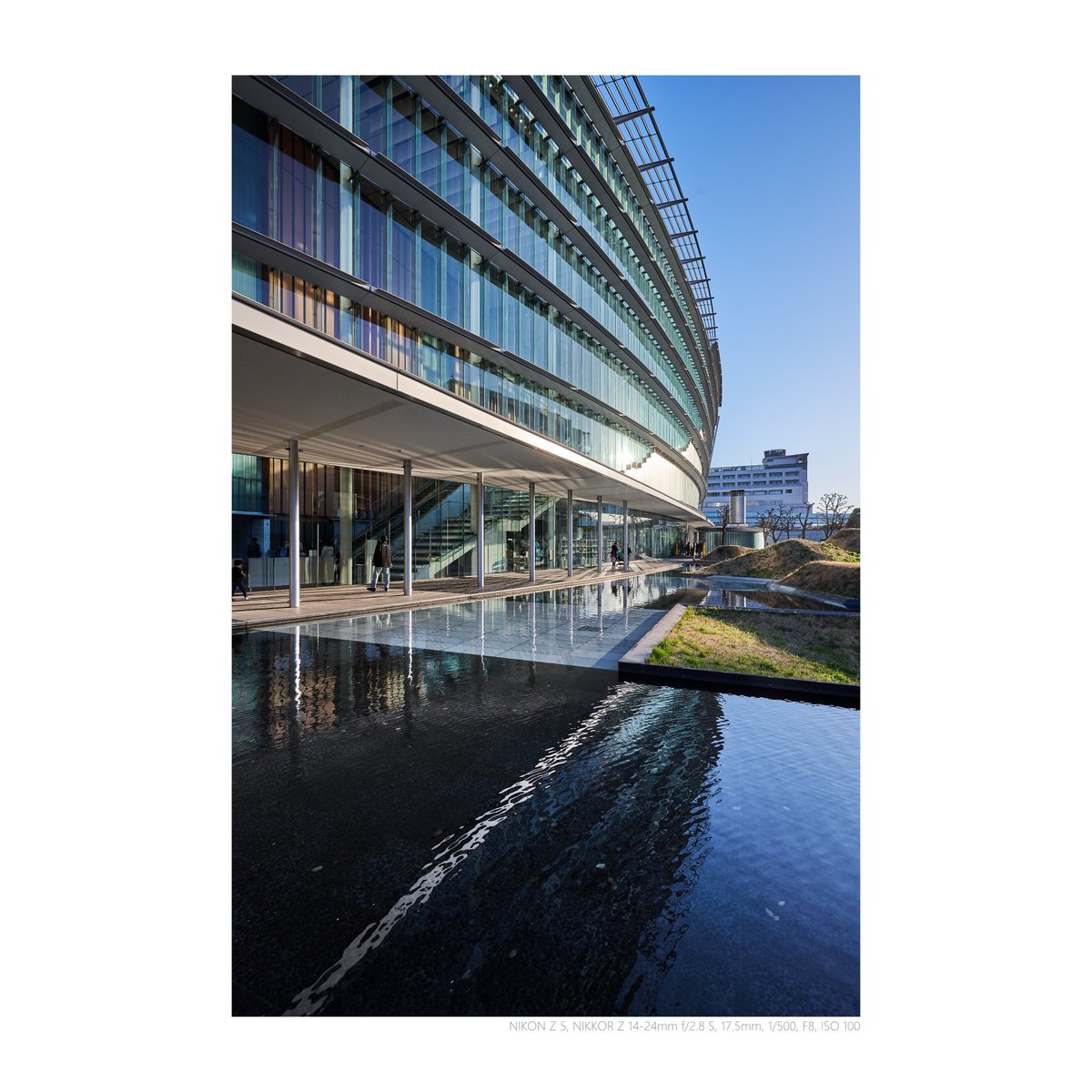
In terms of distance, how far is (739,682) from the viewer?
671cm

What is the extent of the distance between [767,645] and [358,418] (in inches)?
426

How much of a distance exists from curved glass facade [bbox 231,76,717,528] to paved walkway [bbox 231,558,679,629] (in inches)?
242

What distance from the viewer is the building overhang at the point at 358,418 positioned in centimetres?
864

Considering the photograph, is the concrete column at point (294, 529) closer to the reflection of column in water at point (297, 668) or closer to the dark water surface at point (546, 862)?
the reflection of column in water at point (297, 668)

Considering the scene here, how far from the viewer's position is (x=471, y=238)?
48.4ft

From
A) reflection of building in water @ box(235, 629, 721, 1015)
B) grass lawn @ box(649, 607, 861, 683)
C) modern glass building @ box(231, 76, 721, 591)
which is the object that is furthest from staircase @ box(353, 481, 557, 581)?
reflection of building in water @ box(235, 629, 721, 1015)

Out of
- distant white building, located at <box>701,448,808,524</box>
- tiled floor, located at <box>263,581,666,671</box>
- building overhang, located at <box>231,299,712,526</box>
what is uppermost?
distant white building, located at <box>701,448,808,524</box>

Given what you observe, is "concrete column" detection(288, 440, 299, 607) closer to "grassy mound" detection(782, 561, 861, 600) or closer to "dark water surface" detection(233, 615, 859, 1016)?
"dark water surface" detection(233, 615, 859, 1016)

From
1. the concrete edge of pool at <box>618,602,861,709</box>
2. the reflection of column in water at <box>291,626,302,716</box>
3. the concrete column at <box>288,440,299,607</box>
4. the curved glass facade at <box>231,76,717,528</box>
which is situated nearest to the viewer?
the concrete edge of pool at <box>618,602,861,709</box>

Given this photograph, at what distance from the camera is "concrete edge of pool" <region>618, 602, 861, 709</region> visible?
6070 millimetres
